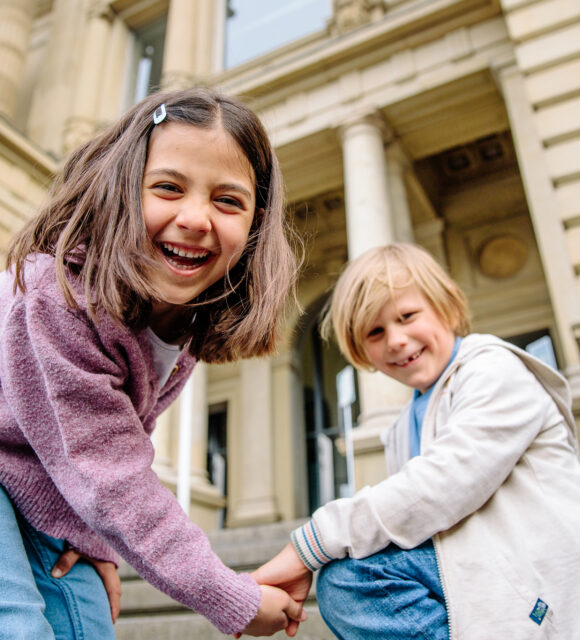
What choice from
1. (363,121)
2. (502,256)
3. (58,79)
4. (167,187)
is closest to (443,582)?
(167,187)

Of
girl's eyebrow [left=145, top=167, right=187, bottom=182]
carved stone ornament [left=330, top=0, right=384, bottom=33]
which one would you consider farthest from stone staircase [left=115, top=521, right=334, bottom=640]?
carved stone ornament [left=330, top=0, right=384, bottom=33]

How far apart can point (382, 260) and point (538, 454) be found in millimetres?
824

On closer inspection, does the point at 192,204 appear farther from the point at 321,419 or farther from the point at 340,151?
the point at 321,419

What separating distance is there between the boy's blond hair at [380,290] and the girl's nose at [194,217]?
2.54 ft

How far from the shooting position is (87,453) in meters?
1.24

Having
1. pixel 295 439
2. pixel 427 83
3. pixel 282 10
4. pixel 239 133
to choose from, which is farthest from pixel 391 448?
pixel 282 10

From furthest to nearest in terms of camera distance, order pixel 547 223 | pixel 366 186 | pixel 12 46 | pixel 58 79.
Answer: pixel 58 79 → pixel 12 46 → pixel 366 186 → pixel 547 223

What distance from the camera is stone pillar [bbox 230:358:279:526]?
30.0 feet

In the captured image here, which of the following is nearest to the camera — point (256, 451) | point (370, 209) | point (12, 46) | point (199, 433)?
point (370, 209)

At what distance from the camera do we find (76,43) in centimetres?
1130

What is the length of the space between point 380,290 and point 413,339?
0.64 feet

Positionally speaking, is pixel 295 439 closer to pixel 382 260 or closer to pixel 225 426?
pixel 225 426

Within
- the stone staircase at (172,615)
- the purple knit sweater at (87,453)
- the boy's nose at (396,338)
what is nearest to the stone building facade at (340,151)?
the stone staircase at (172,615)

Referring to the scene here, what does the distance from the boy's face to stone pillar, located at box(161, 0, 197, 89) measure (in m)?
7.68
